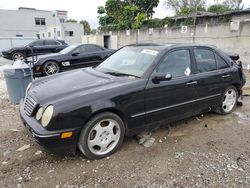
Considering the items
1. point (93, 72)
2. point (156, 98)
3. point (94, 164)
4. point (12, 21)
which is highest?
point (12, 21)

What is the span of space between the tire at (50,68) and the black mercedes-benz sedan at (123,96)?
4762 millimetres

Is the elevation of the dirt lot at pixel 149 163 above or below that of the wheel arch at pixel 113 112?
below

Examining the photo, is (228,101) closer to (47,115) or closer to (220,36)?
(47,115)

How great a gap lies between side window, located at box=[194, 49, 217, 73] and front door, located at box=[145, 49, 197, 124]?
23 cm

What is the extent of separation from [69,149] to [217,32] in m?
10.7

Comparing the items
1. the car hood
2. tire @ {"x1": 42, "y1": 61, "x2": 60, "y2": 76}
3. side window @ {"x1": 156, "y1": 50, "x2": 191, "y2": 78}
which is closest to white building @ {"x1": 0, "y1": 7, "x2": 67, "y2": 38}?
tire @ {"x1": 42, "y1": 61, "x2": 60, "y2": 76}

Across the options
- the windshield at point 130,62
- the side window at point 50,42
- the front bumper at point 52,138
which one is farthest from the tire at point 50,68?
the side window at point 50,42

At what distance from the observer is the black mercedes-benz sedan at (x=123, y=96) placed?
2.61m

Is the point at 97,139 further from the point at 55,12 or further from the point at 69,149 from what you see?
the point at 55,12

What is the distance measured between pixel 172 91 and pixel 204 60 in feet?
3.53

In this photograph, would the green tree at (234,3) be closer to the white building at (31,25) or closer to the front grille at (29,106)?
the white building at (31,25)

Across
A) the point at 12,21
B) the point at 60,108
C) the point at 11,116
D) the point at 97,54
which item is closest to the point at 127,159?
the point at 60,108

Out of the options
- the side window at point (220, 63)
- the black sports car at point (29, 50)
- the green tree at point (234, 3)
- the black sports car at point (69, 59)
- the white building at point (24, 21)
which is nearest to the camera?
the side window at point (220, 63)

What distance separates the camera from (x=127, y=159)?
9.67 ft
